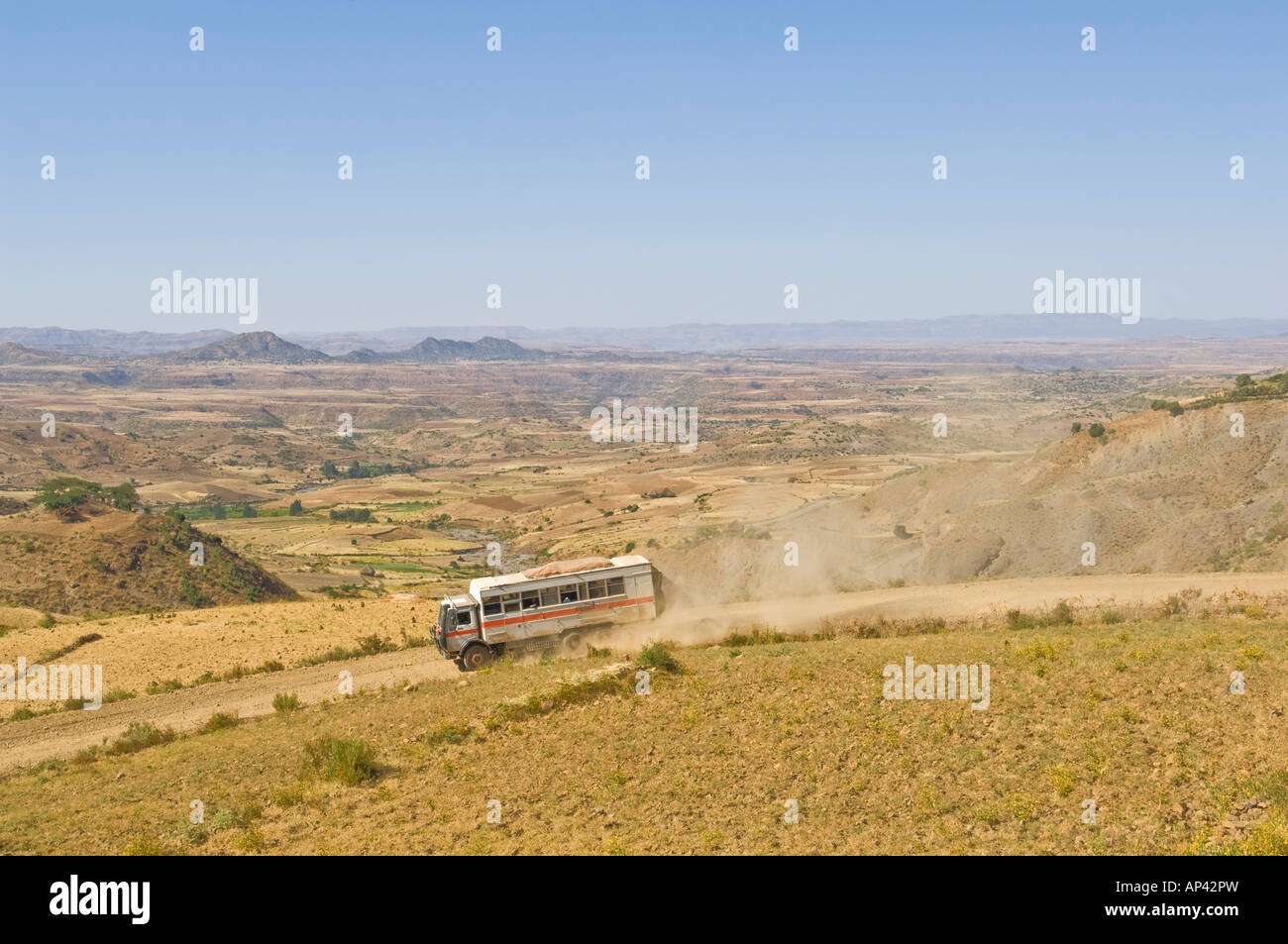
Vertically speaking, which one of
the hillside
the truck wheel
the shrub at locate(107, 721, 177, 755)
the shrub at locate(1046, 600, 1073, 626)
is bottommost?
the hillside

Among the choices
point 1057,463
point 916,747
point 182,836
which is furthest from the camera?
point 1057,463

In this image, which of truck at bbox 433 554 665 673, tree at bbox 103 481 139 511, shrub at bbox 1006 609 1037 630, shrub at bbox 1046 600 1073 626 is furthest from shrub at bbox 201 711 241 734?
tree at bbox 103 481 139 511

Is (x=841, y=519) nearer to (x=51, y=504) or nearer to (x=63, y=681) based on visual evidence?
(x=63, y=681)

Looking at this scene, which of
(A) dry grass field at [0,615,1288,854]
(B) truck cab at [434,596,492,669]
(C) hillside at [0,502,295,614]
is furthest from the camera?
(C) hillside at [0,502,295,614]

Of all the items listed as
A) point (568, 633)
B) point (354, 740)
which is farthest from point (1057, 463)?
point (354, 740)

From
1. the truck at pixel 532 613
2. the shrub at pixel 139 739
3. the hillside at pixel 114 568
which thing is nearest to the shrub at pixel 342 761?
the shrub at pixel 139 739

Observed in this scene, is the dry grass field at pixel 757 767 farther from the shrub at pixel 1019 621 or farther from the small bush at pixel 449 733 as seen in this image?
the shrub at pixel 1019 621

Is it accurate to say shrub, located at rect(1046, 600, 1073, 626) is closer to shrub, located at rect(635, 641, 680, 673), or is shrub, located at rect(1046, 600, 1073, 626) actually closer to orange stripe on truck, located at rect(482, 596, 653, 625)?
shrub, located at rect(635, 641, 680, 673)
